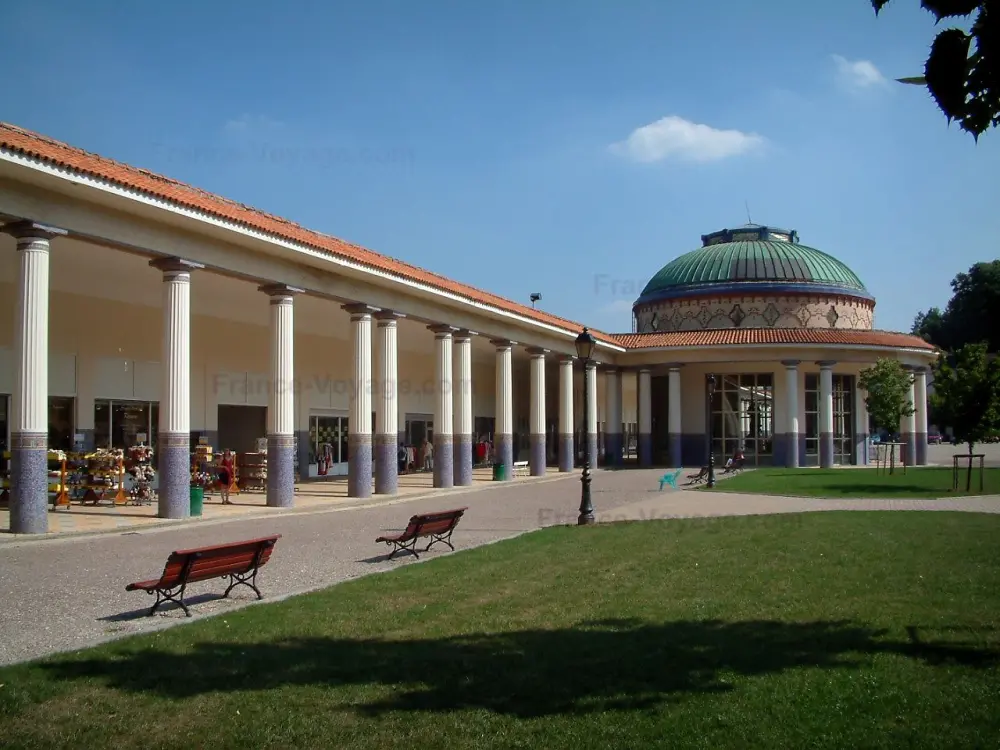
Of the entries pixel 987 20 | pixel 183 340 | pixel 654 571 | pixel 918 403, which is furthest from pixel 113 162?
pixel 918 403

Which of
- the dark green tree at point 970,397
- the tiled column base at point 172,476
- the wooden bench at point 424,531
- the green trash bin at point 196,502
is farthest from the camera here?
the dark green tree at point 970,397

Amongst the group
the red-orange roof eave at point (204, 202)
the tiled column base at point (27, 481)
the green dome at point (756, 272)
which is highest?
the green dome at point (756, 272)

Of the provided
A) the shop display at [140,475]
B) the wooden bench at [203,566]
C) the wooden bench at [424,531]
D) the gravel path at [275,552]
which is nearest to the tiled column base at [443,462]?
the gravel path at [275,552]

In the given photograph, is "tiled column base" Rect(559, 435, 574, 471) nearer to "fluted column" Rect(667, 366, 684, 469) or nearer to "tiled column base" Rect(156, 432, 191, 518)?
"fluted column" Rect(667, 366, 684, 469)

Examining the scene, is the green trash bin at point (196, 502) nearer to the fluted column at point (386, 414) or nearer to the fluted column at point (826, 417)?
the fluted column at point (386, 414)

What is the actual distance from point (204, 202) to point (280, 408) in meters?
4.72

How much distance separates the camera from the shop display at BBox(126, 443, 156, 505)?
742 inches

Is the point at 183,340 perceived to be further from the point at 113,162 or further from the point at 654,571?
the point at 654,571

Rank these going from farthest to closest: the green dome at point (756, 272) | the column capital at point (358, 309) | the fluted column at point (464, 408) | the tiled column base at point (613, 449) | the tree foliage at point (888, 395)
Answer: the green dome at point (756, 272)
the tiled column base at point (613, 449)
the tree foliage at point (888, 395)
the fluted column at point (464, 408)
the column capital at point (358, 309)

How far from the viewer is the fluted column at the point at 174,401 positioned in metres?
16.5

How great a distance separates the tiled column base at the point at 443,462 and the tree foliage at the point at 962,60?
877 inches

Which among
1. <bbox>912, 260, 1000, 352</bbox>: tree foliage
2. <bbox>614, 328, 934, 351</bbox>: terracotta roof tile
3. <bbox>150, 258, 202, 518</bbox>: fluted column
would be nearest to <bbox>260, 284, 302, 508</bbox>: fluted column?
<bbox>150, 258, 202, 518</bbox>: fluted column

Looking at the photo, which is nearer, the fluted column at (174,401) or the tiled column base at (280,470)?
the fluted column at (174,401)

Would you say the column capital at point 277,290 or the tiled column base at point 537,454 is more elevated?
the column capital at point 277,290
